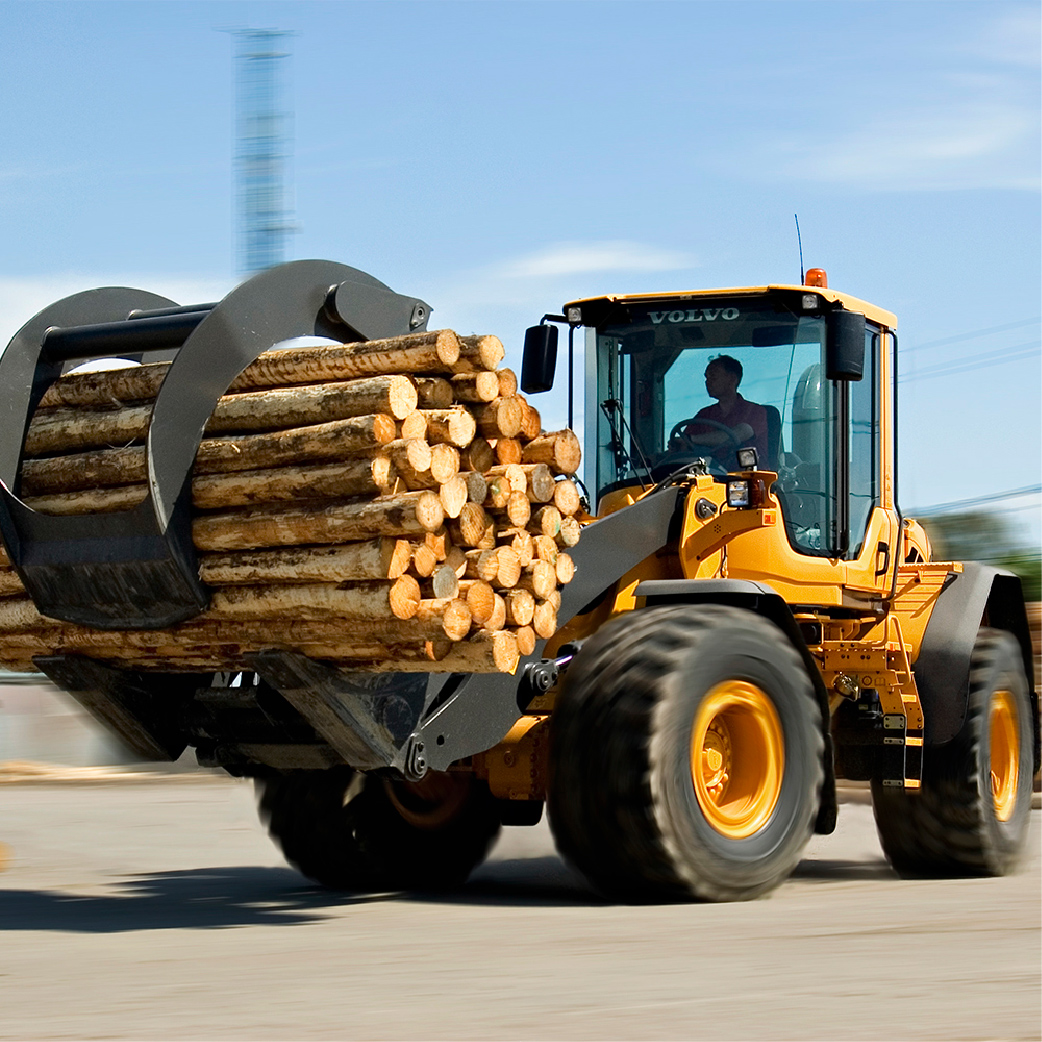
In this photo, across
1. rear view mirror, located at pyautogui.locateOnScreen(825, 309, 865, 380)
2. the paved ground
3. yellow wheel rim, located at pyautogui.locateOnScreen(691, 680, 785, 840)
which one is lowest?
the paved ground

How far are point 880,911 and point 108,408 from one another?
4439mm

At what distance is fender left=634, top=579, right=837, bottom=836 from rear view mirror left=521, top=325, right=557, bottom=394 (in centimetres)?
153

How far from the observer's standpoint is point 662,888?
9000 mm

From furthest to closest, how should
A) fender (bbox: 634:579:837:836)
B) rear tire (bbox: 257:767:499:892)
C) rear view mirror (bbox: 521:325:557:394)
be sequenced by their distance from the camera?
rear view mirror (bbox: 521:325:557:394)
rear tire (bbox: 257:767:499:892)
fender (bbox: 634:579:837:836)

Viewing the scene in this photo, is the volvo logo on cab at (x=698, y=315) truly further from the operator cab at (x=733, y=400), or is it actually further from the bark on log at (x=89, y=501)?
the bark on log at (x=89, y=501)

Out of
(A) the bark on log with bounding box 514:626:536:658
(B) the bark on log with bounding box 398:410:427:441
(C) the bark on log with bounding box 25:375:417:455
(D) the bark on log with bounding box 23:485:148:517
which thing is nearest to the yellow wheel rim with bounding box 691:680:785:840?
(A) the bark on log with bounding box 514:626:536:658

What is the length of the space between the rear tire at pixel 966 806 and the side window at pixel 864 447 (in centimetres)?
121

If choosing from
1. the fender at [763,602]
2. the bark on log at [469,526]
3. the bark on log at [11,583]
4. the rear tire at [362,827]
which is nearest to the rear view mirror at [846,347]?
the fender at [763,602]

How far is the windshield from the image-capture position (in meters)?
10.8

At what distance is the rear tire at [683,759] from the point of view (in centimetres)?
886

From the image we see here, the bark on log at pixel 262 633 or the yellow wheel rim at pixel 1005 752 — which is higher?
the bark on log at pixel 262 633

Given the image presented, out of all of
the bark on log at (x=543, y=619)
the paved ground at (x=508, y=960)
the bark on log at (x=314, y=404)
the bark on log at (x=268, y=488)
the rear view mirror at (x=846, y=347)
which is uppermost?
the rear view mirror at (x=846, y=347)

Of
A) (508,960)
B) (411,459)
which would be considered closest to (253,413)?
(411,459)

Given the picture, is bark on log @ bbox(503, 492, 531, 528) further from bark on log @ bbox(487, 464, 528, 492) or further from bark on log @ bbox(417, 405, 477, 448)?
bark on log @ bbox(417, 405, 477, 448)
